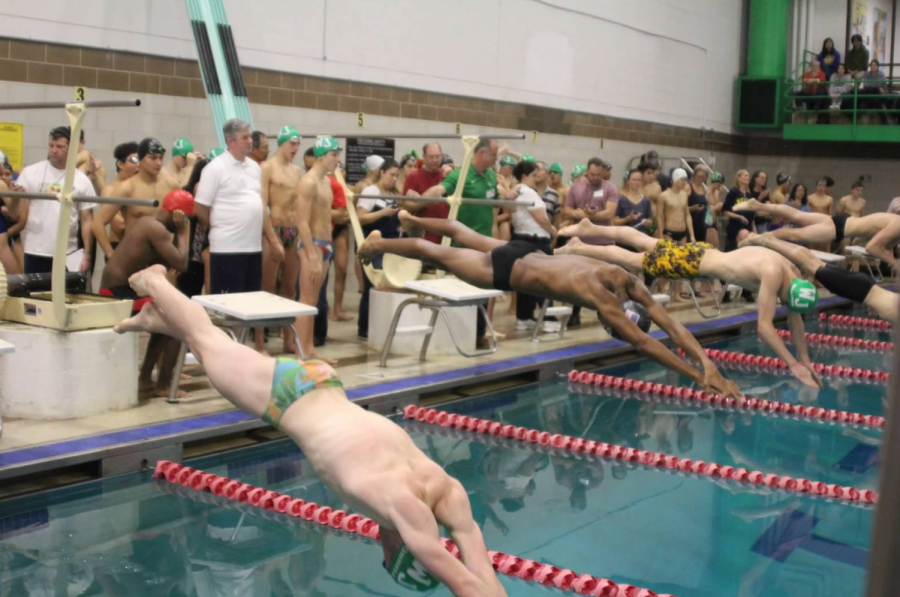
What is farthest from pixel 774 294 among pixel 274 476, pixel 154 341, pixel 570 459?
pixel 154 341

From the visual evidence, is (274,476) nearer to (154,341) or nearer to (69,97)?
(154,341)

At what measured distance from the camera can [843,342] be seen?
11250mm

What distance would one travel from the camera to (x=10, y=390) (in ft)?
18.7

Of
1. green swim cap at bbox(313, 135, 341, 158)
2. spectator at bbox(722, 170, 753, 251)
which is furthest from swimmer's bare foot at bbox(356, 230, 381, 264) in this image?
spectator at bbox(722, 170, 753, 251)

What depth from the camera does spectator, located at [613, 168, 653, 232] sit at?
36.0 ft

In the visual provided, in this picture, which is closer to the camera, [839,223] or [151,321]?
[151,321]

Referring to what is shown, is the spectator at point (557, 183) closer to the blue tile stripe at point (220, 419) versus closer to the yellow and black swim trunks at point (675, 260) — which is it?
the blue tile stripe at point (220, 419)

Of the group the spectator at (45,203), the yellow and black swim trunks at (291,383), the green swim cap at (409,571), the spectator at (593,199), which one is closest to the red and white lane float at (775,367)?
the spectator at (593,199)

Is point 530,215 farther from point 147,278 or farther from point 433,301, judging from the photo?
point 147,278

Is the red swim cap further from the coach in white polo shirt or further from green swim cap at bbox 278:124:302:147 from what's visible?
green swim cap at bbox 278:124:302:147

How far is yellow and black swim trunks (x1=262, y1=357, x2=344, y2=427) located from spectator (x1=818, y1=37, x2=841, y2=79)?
19.0m

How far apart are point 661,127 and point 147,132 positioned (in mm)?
10824

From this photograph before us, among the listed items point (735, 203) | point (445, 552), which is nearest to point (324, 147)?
point (445, 552)

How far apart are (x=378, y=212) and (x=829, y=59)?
1421 cm
